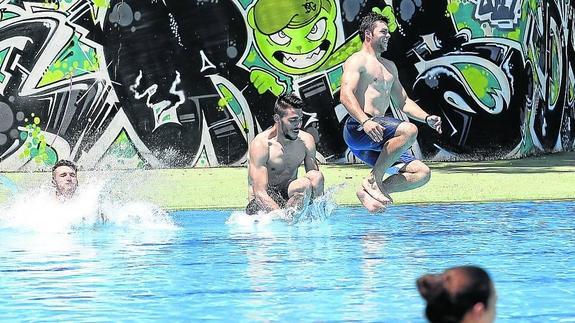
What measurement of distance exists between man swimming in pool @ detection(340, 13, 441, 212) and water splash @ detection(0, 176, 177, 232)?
1.76 m

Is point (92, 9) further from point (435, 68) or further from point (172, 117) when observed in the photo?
point (435, 68)

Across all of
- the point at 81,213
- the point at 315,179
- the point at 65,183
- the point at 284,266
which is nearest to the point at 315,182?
the point at 315,179

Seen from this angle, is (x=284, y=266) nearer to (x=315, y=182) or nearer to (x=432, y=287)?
(x=315, y=182)

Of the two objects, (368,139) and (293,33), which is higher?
(368,139)

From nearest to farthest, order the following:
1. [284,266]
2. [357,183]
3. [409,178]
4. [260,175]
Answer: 1. [284,266]
2. [260,175]
3. [409,178]
4. [357,183]

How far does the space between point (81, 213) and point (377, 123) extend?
262cm

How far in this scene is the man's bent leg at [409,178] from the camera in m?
11.2

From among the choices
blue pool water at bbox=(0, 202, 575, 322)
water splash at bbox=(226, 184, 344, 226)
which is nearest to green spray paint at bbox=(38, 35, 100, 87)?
blue pool water at bbox=(0, 202, 575, 322)

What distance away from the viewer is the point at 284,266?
8.18 metres

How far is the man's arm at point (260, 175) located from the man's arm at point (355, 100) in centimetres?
81

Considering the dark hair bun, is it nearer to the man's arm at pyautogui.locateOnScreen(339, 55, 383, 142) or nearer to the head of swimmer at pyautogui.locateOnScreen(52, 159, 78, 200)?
the man's arm at pyautogui.locateOnScreen(339, 55, 383, 142)

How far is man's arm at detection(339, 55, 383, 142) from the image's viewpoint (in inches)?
426

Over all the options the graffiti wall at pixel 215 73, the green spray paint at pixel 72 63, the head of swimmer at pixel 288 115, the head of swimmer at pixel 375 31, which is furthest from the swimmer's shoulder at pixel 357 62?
the green spray paint at pixel 72 63

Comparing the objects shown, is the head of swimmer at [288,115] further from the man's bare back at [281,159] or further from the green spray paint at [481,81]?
the green spray paint at [481,81]
